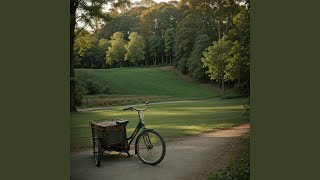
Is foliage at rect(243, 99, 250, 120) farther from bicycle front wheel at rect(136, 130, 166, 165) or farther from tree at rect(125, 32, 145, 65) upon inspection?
tree at rect(125, 32, 145, 65)

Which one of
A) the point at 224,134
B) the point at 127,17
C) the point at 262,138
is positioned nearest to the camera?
the point at 262,138

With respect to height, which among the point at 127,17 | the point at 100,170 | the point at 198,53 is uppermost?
the point at 127,17

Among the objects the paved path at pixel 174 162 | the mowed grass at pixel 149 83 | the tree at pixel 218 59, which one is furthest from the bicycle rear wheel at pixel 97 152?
the tree at pixel 218 59

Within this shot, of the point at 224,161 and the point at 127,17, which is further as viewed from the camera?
the point at 127,17

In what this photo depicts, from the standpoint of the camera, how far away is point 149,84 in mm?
8258

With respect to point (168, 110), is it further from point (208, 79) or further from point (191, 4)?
point (191, 4)

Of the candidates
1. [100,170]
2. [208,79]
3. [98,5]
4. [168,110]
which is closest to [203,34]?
[208,79]

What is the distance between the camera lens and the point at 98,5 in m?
8.32

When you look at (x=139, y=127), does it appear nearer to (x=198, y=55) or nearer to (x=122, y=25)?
(x=198, y=55)

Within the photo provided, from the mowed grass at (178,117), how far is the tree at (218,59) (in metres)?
Answer: 0.50

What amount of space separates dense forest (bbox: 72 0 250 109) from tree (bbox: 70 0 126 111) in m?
0.04

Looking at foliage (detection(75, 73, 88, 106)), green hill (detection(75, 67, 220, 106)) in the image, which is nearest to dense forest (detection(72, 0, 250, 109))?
green hill (detection(75, 67, 220, 106))

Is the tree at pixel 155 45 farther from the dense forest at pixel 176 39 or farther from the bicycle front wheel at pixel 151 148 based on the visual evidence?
the bicycle front wheel at pixel 151 148

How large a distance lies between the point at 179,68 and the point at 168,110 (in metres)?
0.81
